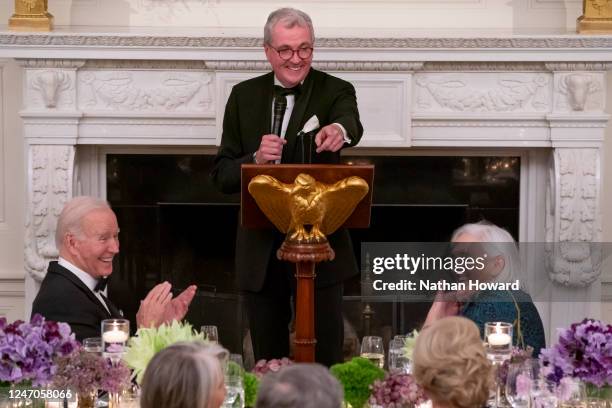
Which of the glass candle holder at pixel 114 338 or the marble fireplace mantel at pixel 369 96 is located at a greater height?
the marble fireplace mantel at pixel 369 96

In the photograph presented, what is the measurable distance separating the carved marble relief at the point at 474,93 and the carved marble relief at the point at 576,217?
0.28 m

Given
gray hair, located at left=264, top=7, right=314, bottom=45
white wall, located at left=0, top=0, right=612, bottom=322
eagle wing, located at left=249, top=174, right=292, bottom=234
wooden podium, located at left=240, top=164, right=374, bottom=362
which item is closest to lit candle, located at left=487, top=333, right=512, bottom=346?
wooden podium, located at left=240, top=164, right=374, bottom=362

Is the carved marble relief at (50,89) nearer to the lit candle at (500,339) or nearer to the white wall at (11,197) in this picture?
the white wall at (11,197)

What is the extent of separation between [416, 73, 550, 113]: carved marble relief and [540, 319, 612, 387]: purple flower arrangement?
2.40 meters

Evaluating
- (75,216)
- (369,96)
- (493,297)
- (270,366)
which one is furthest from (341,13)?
(270,366)

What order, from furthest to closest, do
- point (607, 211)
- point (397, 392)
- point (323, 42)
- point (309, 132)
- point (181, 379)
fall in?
point (607, 211), point (323, 42), point (309, 132), point (397, 392), point (181, 379)

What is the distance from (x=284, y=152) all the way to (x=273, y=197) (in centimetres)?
77

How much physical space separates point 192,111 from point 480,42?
131 centimetres

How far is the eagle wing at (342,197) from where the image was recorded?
2828mm

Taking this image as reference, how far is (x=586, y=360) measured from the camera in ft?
8.77

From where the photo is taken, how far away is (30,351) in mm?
2654

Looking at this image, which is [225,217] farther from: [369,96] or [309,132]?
[309,132]

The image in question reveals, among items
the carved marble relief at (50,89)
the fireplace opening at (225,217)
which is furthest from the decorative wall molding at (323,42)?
the fireplace opening at (225,217)

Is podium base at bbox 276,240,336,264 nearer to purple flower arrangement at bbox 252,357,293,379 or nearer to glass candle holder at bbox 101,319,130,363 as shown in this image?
purple flower arrangement at bbox 252,357,293,379
